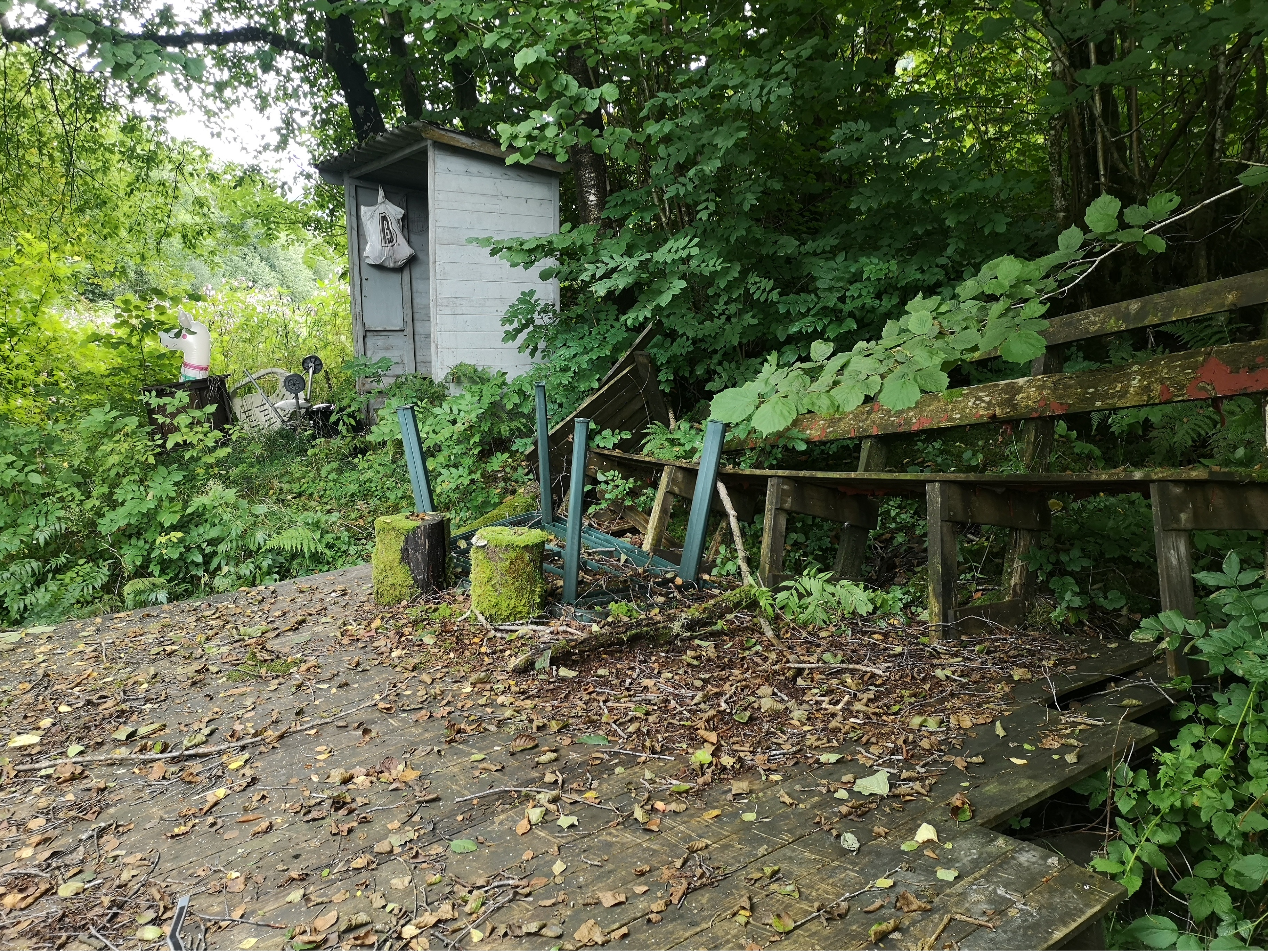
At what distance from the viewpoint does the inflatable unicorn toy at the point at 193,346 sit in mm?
10422

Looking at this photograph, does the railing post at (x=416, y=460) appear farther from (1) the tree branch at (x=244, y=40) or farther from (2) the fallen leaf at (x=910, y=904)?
(1) the tree branch at (x=244, y=40)

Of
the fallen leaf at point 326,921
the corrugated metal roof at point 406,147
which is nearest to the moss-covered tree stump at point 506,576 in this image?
the fallen leaf at point 326,921

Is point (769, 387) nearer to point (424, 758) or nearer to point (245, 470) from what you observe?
point (424, 758)

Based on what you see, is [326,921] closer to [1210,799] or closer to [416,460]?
[1210,799]

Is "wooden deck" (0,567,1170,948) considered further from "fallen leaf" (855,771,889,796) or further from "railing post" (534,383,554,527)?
"railing post" (534,383,554,527)

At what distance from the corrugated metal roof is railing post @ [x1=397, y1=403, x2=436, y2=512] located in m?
4.17

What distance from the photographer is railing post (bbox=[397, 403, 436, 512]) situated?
555 cm

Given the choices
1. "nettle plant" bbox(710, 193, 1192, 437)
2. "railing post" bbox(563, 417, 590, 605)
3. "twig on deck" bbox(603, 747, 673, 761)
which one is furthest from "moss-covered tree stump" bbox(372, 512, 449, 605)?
"nettle plant" bbox(710, 193, 1192, 437)

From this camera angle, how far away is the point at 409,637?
466cm

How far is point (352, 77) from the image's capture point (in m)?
11.4

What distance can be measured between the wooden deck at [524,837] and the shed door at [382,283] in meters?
8.05

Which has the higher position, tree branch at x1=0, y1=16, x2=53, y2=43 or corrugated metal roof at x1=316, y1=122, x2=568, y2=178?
tree branch at x1=0, y1=16, x2=53, y2=43

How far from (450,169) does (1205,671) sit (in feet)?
29.0

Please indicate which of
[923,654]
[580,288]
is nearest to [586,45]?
[580,288]
